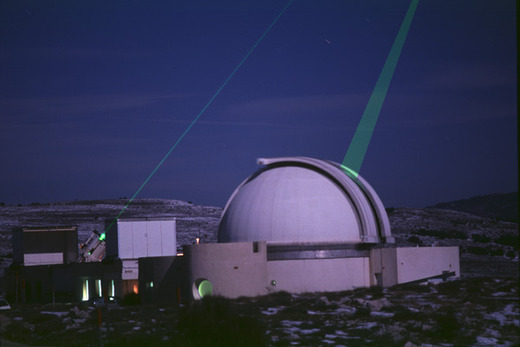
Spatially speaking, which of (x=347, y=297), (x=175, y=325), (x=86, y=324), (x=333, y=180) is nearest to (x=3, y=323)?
(x=86, y=324)

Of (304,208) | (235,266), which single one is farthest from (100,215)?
(304,208)

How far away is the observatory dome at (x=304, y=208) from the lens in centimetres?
3091

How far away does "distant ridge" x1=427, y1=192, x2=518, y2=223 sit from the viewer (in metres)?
132

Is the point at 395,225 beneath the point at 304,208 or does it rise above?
beneath

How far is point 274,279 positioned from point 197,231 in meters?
45.9

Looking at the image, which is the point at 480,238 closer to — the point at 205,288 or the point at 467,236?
the point at 467,236

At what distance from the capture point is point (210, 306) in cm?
2216

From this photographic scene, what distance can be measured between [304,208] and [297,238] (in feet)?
4.41

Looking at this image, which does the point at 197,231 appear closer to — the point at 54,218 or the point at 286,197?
the point at 54,218

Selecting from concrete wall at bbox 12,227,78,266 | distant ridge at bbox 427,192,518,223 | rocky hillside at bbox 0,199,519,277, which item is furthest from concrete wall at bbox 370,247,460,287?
distant ridge at bbox 427,192,518,223

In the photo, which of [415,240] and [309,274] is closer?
[309,274]

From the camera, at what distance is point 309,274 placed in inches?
1212

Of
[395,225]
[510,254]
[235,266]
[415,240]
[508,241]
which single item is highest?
[395,225]

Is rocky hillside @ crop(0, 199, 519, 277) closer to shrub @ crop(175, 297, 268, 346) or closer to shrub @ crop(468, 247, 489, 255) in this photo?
shrub @ crop(468, 247, 489, 255)
